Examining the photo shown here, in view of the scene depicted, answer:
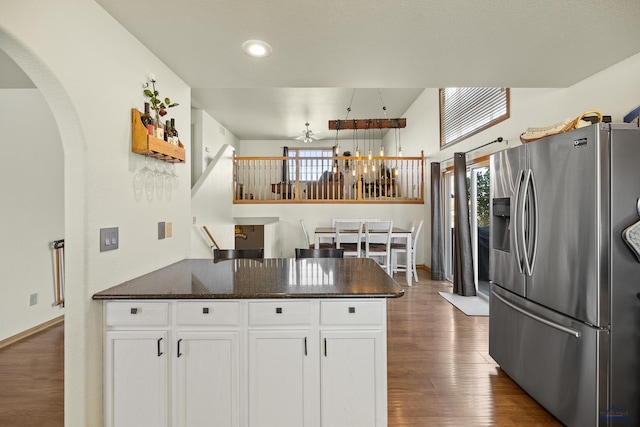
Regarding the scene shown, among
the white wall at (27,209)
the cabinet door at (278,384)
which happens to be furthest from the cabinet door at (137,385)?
the white wall at (27,209)

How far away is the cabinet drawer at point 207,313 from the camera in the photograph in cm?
171

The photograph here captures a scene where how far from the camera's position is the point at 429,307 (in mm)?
4215

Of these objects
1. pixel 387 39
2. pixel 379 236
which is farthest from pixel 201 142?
pixel 387 39

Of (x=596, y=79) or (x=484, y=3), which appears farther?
(x=596, y=79)

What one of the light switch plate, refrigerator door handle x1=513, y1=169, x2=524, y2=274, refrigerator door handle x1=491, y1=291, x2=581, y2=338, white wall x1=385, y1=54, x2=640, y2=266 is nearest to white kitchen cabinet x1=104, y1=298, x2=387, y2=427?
the light switch plate

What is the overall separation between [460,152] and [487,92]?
896mm

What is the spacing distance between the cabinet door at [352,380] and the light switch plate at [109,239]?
4.26ft

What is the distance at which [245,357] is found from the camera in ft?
5.62

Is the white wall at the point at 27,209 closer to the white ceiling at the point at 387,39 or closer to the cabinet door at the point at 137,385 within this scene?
the white ceiling at the point at 387,39

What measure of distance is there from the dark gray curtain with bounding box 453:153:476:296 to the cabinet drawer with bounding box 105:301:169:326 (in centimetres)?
423

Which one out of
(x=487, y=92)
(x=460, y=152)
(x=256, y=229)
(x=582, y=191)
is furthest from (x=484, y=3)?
(x=256, y=229)

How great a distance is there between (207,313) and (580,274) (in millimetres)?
2090

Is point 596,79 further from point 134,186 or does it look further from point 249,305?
point 134,186

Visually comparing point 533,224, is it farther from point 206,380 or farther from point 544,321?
point 206,380
